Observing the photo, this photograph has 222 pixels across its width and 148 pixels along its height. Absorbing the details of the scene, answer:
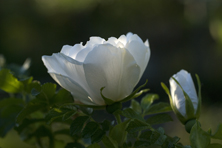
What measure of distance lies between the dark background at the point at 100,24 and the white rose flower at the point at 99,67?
4.00m

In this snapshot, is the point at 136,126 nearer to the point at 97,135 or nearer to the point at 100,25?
the point at 97,135

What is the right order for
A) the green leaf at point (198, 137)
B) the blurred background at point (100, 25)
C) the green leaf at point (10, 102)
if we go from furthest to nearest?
the blurred background at point (100, 25) → the green leaf at point (10, 102) → the green leaf at point (198, 137)

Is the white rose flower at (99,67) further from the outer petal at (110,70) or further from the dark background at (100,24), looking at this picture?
the dark background at (100,24)

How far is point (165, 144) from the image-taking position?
0.83 ft

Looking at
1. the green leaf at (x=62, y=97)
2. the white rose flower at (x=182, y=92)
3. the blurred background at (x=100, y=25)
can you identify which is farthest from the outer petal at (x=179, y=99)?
the blurred background at (x=100, y=25)

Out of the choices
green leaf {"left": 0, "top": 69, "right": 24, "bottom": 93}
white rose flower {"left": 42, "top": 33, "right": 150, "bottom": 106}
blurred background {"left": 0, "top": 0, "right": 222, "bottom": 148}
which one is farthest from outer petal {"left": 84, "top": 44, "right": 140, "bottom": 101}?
blurred background {"left": 0, "top": 0, "right": 222, "bottom": 148}

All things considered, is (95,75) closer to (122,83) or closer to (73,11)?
(122,83)

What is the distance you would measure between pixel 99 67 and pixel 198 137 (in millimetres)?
102

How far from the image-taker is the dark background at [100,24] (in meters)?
4.39

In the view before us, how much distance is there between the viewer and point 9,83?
343mm

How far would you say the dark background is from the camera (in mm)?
4387

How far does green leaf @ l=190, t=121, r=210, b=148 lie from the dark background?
4.03 m

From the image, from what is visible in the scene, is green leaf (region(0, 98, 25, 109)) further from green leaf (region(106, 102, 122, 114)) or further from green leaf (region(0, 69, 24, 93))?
green leaf (region(106, 102, 122, 114))

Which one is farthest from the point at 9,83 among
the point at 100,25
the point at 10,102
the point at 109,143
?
the point at 100,25
